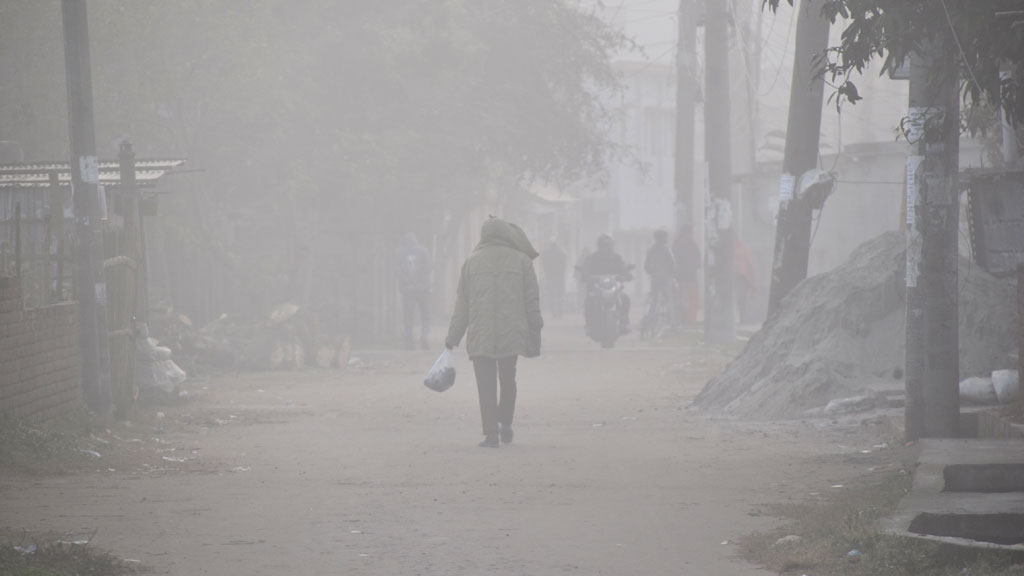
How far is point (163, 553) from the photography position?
7.41 m

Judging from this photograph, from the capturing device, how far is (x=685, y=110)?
99.6 feet

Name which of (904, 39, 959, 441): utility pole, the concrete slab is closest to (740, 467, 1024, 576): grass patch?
the concrete slab

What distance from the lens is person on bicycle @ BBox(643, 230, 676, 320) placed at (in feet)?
93.6

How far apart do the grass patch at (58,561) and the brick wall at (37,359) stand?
4591 mm

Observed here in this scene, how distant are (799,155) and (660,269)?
461 inches

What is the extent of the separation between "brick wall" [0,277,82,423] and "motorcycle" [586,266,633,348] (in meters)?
13.7

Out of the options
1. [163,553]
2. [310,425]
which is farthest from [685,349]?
[163,553]

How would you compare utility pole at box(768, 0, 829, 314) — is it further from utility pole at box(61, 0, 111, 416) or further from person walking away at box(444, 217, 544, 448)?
utility pole at box(61, 0, 111, 416)

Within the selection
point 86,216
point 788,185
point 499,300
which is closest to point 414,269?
point 788,185

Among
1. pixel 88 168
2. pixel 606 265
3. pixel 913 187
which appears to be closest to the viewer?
pixel 913 187

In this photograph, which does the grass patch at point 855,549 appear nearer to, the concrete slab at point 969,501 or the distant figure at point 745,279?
the concrete slab at point 969,501

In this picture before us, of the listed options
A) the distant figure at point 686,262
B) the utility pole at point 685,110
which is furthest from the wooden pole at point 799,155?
the utility pole at point 685,110

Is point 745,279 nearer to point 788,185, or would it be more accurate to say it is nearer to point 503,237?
point 788,185

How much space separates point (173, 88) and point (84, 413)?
33.3 ft
